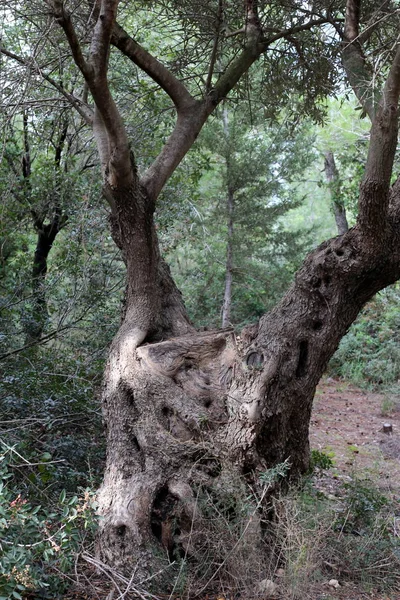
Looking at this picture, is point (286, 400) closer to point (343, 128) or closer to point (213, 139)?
point (213, 139)

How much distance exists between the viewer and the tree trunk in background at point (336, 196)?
53.7 ft

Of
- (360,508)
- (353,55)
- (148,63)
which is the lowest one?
(360,508)

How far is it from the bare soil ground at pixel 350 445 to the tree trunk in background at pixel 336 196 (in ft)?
16.2

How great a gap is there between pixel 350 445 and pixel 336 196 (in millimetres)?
8879

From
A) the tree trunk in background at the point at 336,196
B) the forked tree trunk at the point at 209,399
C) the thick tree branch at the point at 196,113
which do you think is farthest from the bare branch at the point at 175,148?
the tree trunk in background at the point at 336,196

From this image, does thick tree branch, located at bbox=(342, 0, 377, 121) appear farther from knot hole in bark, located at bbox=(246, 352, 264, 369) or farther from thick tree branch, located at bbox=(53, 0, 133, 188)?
knot hole in bark, located at bbox=(246, 352, 264, 369)

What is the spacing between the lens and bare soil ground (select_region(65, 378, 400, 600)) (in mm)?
3789

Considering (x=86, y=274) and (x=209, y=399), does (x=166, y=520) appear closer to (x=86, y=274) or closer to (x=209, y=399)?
(x=209, y=399)

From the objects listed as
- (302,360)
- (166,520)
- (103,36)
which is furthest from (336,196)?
(166,520)

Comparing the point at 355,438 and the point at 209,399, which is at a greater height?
the point at 209,399

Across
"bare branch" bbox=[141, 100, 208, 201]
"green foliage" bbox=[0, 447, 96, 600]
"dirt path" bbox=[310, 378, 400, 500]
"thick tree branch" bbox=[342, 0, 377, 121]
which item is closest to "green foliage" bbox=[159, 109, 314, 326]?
"dirt path" bbox=[310, 378, 400, 500]

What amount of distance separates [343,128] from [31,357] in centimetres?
1175

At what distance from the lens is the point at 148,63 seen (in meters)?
5.07

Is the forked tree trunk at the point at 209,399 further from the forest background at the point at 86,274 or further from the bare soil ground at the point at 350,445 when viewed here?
the bare soil ground at the point at 350,445
